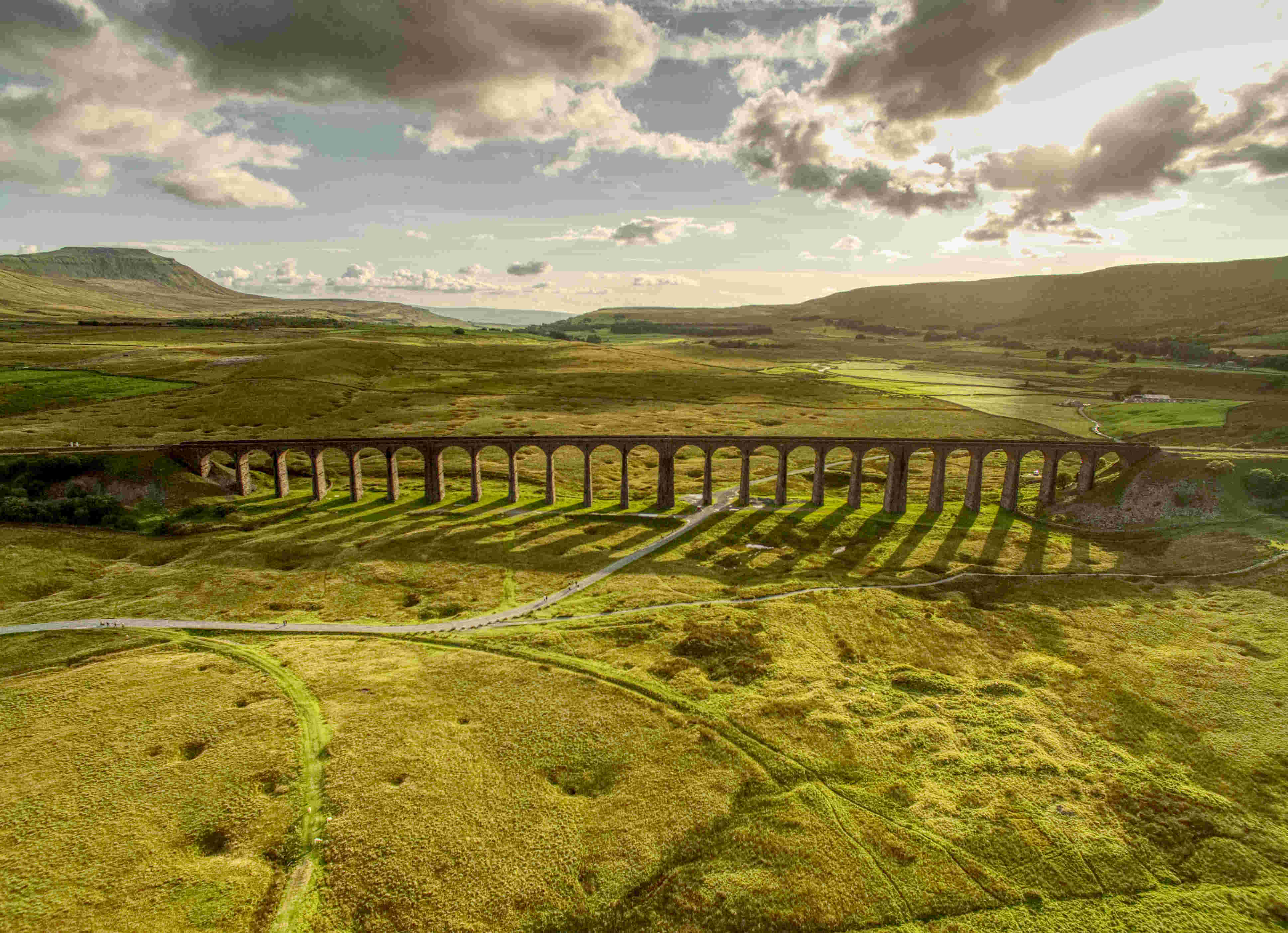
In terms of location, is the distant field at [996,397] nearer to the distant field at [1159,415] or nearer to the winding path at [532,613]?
the distant field at [1159,415]

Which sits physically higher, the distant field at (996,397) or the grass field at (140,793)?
the distant field at (996,397)

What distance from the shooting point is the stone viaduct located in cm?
8719

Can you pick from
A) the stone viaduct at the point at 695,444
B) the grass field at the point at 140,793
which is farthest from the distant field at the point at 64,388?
the grass field at the point at 140,793

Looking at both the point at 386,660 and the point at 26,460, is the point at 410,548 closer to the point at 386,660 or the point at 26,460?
the point at 386,660

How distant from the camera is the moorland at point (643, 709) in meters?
29.8

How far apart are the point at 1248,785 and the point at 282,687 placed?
6270 centimetres

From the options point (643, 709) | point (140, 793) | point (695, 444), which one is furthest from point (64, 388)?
point (643, 709)

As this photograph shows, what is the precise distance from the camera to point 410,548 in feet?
244

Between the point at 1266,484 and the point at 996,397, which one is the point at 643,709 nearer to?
the point at 1266,484

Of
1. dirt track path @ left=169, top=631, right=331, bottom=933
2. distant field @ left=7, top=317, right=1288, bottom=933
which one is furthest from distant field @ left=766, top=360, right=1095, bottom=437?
dirt track path @ left=169, top=631, right=331, bottom=933

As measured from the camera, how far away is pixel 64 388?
138000 millimetres

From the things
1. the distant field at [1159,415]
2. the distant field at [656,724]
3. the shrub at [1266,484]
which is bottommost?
the distant field at [656,724]

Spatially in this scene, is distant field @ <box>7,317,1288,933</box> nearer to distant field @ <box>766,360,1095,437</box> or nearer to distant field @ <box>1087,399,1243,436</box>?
distant field @ <box>1087,399,1243,436</box>

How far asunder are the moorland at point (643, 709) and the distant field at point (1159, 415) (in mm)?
23364
